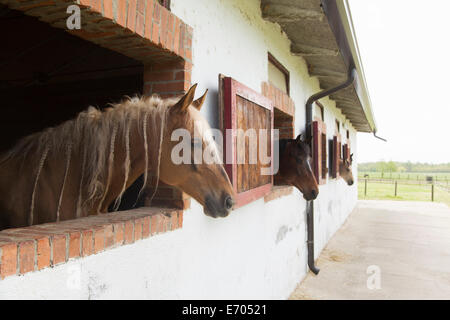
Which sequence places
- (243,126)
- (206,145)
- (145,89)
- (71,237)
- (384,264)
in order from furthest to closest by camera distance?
(384,264) → (243,126) → (145,89) → (206,145) → (71,237)

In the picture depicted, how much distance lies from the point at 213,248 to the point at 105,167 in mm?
998

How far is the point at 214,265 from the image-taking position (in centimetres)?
236

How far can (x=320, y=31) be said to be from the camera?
3883 millimetres

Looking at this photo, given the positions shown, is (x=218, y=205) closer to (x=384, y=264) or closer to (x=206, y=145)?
(x=206, y=145)

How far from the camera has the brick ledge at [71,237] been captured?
3.41 feet

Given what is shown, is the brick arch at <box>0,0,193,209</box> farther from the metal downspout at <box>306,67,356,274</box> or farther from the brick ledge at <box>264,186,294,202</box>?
the metal downspout at <box>306,67,356,274</box>

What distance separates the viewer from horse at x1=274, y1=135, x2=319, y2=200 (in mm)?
3996

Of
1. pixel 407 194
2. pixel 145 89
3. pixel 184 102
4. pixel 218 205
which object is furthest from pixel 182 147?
pixel 407 194

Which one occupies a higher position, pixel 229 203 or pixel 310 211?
pixel 229 203

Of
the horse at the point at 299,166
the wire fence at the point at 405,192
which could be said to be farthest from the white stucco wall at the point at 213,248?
the wire fence at the point at 405,192

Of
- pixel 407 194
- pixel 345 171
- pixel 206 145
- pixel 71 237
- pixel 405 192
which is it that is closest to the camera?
pixel 71 237

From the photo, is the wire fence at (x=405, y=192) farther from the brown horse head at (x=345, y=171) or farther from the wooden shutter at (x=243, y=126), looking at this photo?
the wooden shutter at (x=243, y=126)
